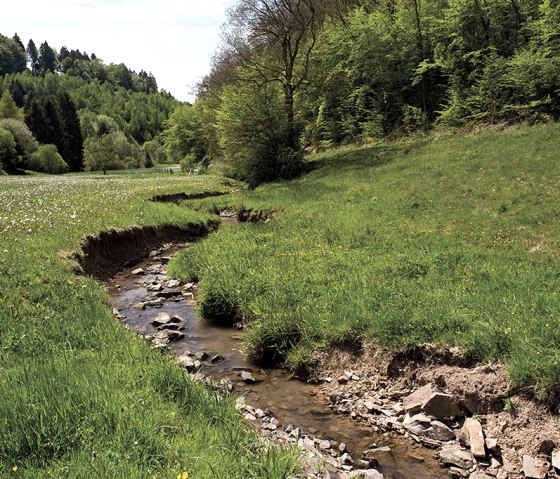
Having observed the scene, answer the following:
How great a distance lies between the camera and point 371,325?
30.0 ft

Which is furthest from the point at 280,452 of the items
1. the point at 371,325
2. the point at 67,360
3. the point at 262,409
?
the point at 371,325

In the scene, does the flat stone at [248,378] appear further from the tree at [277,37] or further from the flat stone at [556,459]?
the tree at [277,37]

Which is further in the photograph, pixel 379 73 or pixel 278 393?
pixel 379 73

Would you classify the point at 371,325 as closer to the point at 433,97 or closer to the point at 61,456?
→ the point at 61,456

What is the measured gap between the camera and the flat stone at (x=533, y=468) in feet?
19.0

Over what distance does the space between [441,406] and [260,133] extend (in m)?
33.5

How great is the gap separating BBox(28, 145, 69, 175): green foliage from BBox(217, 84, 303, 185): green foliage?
6893 centimetres

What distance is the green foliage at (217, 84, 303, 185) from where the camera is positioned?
124 ft

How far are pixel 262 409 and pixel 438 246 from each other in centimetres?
860

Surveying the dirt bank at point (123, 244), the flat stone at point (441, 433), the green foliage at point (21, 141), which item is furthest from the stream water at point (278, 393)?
the green foliage at point (21, 141)

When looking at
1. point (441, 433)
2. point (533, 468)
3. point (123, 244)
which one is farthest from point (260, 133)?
point (533, 468)

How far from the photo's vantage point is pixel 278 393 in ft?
27.4

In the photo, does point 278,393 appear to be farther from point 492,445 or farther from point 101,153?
point 101,153

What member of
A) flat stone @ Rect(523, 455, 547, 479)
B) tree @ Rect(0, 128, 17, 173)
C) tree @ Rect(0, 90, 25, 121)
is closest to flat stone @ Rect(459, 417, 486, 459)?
flat stone @ Rect(523, 455, 547, 479)
